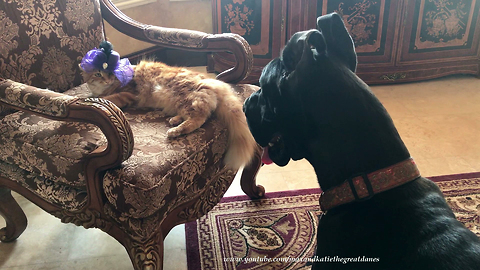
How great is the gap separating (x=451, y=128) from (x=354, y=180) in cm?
209

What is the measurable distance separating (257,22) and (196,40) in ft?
4.37

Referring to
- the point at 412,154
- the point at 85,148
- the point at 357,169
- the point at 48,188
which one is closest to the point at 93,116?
the point at 85,148

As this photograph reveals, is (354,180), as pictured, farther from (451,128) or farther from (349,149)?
(451,128)

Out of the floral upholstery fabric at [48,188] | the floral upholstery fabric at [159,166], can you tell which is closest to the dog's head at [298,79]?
the floral upholstery fabric at [159,166]

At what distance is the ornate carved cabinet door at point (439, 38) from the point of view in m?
3.10

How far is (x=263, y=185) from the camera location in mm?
2113

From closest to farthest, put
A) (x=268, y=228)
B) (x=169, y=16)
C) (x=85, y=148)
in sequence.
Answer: (x=85, y=148) → (x=268, y=228) → (x=169, y=16)

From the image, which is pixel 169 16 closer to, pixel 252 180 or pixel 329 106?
pixel 252 180

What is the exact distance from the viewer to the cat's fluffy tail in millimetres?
1487

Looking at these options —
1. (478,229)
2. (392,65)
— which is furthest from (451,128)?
(478,229)

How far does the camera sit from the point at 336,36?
925 mm

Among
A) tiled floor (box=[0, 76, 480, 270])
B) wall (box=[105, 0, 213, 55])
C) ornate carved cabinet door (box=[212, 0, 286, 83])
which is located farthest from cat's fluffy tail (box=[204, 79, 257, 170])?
wall (box=[105, 0, 213, 55])

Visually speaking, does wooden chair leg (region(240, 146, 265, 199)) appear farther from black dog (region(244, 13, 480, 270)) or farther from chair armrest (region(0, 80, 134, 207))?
black dog (region(244, 13, 480, 270))

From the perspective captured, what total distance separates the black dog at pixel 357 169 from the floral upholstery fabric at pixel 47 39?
117cm
